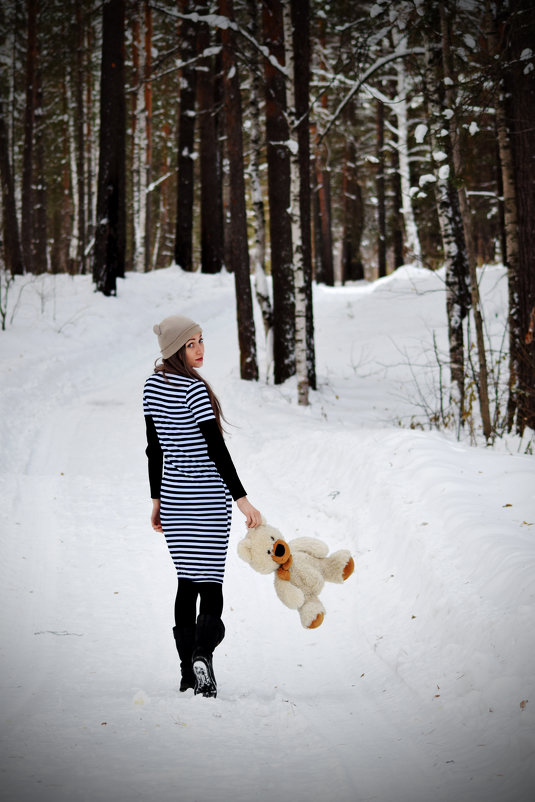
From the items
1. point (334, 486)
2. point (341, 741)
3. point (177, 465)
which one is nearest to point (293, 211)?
point (334, 486)

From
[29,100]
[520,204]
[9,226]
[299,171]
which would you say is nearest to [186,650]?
[520,204]

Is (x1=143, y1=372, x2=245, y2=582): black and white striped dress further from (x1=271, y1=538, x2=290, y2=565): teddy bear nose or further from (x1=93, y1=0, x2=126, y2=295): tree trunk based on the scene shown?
(x1=93, y1=0, x2=126, y2=295): tree trunk

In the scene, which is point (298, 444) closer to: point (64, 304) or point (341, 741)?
point (341, 741)

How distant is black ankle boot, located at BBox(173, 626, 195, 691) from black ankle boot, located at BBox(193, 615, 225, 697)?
0.28ft

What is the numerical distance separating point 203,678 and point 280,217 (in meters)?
9.48

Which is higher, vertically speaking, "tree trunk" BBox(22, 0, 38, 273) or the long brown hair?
"tree trunk" BBox(22, 0, 38, 273)

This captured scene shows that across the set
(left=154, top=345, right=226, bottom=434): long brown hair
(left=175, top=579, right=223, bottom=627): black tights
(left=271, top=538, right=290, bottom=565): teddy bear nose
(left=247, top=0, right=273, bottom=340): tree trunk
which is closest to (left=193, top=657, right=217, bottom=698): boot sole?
(left=175, top=579, right=223, bottom=627): black tights

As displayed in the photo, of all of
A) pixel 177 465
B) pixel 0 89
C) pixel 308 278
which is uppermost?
pixel 0 89

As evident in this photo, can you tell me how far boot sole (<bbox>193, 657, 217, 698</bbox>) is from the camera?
324cm

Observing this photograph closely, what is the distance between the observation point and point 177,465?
3.31m

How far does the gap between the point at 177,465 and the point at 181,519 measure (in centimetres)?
30

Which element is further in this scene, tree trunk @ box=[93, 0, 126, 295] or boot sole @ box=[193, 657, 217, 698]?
tree trunk @ box=[93, 0, 126, 295]

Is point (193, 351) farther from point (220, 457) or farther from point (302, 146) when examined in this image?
point (302, 146)

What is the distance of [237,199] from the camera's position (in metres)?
10.9
